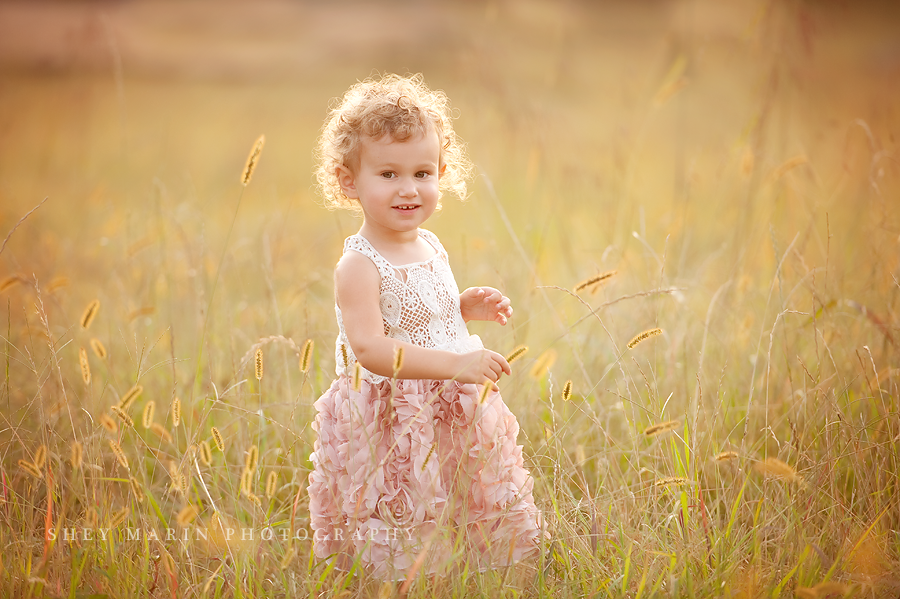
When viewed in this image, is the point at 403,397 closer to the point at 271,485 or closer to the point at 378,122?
the point at 271,485

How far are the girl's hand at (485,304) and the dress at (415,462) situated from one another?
2.8 inches

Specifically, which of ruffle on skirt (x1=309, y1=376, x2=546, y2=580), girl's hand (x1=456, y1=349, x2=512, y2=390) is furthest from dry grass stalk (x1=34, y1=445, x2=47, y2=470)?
girl's hand (x1=456, y1=349, x2=512, y2=390)

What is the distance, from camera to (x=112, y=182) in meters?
6.77

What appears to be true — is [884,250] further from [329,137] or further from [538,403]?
[329,137]

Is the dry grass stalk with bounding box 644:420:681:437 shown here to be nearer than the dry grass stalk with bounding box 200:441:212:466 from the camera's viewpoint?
Yes

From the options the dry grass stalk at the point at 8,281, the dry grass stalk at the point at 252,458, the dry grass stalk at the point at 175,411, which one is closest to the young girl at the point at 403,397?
the dry grass stalk at the point at 252,458

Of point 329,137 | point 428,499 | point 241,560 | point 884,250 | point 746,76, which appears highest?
point 746,76

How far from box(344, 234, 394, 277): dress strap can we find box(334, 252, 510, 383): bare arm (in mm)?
24

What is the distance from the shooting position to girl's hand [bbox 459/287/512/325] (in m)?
1.79

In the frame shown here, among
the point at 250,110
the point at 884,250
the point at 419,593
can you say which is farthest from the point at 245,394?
the point at 250,110

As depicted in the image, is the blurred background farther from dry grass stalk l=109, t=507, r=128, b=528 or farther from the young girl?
dry grass stalk l=109, t=507, r=128, b=528

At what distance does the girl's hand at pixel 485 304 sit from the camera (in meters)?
1.79

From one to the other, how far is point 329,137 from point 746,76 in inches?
→ 148

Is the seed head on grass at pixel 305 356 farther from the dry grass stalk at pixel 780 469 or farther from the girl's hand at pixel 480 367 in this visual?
the dry grass stalk at pixel 780 469
